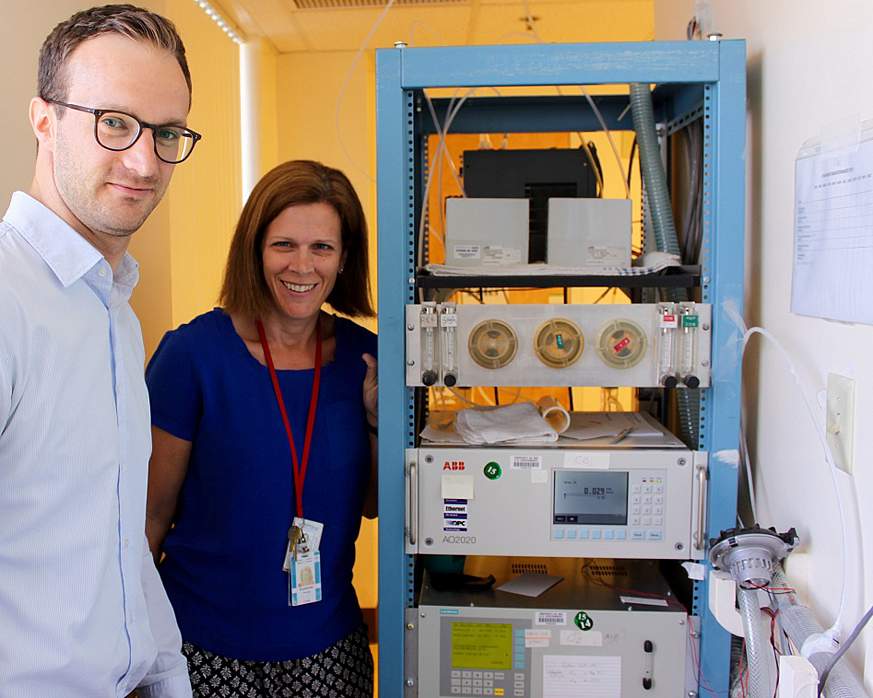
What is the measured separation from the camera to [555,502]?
150 centimetres

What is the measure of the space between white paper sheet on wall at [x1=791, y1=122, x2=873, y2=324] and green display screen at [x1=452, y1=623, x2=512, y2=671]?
0.82 m

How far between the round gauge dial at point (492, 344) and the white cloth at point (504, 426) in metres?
0.14

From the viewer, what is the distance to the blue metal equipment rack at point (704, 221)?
4.62ft

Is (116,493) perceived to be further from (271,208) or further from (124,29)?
(271,208)

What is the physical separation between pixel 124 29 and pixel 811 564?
3.99ft

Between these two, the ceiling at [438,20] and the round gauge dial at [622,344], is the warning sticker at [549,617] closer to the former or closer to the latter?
the round gauge dial at [622,344]

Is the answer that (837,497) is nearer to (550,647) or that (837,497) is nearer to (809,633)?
(809,633)

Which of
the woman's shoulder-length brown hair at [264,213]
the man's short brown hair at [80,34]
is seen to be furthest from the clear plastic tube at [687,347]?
the man's short brown hair at [80,34]

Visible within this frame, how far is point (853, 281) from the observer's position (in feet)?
3.34

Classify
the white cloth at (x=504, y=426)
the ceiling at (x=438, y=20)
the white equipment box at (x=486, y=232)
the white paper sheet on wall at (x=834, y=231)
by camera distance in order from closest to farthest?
the white paper sheet on wall at (x=834, y=231), the white cloth at (x=504, y=426), the white equipment box at (x=486, y=232), the ceiling at (x=438, y=20)

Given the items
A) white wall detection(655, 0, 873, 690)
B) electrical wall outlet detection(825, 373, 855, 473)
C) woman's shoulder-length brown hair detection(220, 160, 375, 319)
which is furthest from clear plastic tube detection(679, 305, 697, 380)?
woman's shoulder-length brown hair detection(220, 160, 375, 319)

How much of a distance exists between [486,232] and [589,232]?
0.69 ft

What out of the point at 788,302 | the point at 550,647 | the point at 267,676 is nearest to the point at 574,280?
the point at 788,302

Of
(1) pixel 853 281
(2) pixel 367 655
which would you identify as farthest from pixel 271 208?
(1) pixel 853 281
